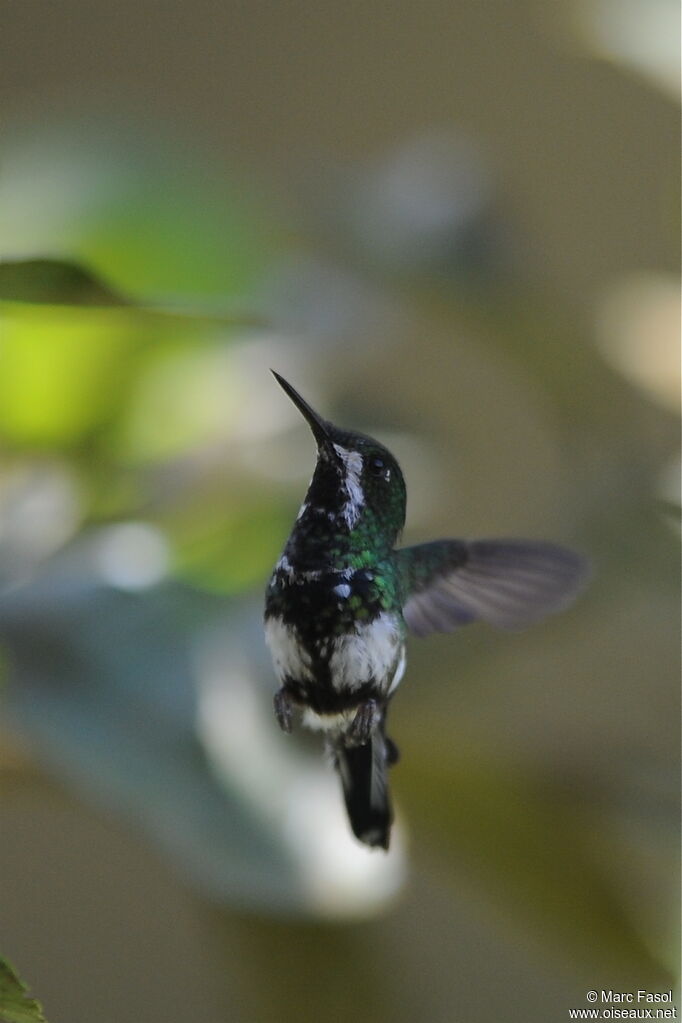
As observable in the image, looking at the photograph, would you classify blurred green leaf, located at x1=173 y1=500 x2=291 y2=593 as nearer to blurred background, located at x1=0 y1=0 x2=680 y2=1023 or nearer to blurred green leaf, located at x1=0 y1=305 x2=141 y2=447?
blurred background, located at x1=0 y1=0 x2=680 y2=1023

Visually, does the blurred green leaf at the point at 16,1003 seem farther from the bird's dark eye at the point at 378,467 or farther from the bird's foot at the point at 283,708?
the bird's dark eye at the point at 378,467

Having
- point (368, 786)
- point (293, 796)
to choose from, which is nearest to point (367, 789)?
point (368, 786)

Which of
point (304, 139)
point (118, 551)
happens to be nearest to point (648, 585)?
point (118, 551)

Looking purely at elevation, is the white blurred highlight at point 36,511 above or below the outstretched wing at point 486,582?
above

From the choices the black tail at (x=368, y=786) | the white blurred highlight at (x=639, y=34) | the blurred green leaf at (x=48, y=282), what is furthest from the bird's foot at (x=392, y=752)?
the white blurred highlight at (x=639, y=34)

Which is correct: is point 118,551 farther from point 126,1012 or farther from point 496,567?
point 126,1012

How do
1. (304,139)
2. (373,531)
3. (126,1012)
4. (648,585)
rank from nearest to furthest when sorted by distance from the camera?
(373,531) < (648,585) < (126,1012) < (304,139)
